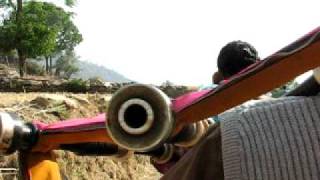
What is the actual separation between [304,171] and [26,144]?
973mm

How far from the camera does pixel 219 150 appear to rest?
1085mm

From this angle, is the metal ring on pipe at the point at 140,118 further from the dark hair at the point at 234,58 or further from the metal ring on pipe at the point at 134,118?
the dark hair at the point at 234,58

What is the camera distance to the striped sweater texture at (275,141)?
1045 millimetres

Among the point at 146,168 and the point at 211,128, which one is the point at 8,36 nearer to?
the point at 146,168

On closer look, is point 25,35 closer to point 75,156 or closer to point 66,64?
point 75,156

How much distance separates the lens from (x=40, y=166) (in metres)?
1.89

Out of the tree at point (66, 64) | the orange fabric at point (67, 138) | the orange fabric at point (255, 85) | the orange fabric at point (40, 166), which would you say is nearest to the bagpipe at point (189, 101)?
the orange fabric at point (255, 85)

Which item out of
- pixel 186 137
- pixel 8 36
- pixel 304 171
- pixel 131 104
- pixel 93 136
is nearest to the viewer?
pixel 304 171

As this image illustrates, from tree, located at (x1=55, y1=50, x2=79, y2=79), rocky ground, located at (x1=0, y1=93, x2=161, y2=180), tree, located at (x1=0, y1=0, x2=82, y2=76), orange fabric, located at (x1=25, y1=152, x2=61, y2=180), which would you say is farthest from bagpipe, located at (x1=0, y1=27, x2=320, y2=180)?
tree, located at (x1=55, y1=50, x2=79, y2=79)

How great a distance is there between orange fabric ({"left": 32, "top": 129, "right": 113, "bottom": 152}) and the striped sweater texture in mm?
521

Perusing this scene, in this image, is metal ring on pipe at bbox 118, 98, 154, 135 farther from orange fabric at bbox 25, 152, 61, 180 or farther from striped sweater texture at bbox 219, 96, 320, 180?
orange fabric at bbox 25, 152, 61, 180

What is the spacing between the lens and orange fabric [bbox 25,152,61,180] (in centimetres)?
188

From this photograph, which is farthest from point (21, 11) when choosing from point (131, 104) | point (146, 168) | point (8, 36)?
point (131, 104)

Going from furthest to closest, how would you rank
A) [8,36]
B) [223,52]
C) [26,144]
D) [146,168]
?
1. [8,36]
2. [146,168]
3. [223,52]
4. [26,144]
